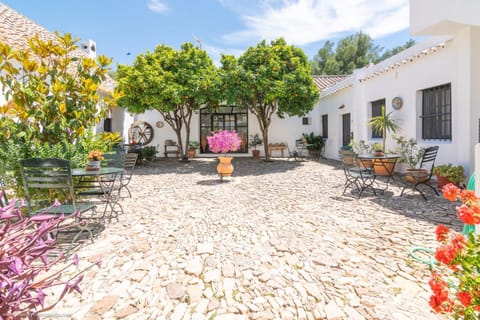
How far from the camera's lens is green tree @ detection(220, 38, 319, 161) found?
1089cm

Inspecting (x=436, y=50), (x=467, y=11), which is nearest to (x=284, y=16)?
(x=436, y=50)

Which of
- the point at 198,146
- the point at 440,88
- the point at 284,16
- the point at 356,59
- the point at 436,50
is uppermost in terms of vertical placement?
the point at 356,59

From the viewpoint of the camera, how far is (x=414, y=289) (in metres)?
2.61

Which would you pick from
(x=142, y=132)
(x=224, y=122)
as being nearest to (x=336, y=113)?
(x=224, y=122)

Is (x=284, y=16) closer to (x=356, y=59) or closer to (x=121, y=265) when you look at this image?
(x=121, y=265)

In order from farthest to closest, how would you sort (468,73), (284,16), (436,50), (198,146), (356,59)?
(356,59) < (198,146) < (284,16) < (436,50) < (468,73)

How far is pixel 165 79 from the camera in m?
11.8

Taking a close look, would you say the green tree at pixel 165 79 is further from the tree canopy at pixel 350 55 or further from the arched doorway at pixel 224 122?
the tree canopy at pixel 350 55

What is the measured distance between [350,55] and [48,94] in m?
31.4

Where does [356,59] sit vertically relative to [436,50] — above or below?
above

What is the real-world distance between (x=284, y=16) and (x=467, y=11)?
808cm

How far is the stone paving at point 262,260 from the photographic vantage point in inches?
94.7

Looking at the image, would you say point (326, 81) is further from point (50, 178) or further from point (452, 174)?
point (50, 178)

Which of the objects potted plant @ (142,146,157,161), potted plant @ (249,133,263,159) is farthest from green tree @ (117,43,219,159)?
potted plant @ (249,133,263,159)
